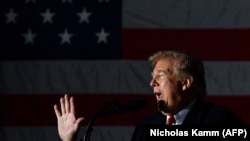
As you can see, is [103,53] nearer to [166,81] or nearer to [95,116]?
[166,81]

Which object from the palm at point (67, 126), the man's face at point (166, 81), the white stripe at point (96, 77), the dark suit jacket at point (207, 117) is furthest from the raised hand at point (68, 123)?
the white stripe at point (96, 77)

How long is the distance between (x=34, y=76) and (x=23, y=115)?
226 mm

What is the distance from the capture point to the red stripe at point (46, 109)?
3.60 metres

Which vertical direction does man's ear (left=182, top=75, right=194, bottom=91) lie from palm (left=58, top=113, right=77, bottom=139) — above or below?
above

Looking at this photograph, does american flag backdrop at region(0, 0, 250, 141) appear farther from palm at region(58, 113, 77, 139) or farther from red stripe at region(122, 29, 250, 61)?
palm at region(58, 113, 77, 139)

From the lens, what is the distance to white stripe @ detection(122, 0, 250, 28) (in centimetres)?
355

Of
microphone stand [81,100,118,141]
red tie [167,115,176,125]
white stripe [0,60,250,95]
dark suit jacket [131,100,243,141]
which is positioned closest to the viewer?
microphone stand [81,100,118,141]

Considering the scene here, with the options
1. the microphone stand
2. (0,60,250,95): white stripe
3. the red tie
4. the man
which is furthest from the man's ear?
(0,60,250,95): white stripe

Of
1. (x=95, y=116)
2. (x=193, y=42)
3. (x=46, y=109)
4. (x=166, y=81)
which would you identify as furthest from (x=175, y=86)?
(x=46, y=109)

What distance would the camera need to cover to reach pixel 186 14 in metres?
3.58

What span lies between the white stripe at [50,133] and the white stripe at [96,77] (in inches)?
7.9

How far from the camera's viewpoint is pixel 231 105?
354 cm

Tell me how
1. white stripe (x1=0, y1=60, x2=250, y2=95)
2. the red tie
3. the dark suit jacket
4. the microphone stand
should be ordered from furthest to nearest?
white stripe (x1=0, y1=60, x2=250, y2=95), the red tie, the dark suit jacket, the microphone stand

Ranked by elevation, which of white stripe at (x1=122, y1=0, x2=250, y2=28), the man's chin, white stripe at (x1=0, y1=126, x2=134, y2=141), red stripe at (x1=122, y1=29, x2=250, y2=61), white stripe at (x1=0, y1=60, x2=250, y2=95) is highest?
white stripe at (x1=122, y1=0, x2=250, y2=28)
